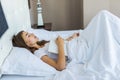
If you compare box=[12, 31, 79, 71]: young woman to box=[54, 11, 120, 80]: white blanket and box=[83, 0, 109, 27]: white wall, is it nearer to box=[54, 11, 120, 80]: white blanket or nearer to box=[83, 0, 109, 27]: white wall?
box=[54, 11, 120, 80]: white blanket

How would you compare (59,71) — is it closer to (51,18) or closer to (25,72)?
(25,72)

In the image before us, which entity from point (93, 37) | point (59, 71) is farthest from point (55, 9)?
point (59, 71)

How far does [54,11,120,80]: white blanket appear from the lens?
1446mm

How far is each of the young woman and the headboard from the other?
0.08 metres

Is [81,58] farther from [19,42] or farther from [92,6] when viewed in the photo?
[92,6]

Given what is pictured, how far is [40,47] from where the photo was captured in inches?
74.9

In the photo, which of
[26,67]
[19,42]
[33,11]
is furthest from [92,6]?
[26,67]

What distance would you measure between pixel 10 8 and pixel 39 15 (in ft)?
3.77

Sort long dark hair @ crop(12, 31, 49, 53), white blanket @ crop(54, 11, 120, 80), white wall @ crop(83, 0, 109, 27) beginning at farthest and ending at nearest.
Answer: white wall @ crop(83, 0, 109, 27)
long dark hair @ crop(12, 31, 49, 53)
white blanket @ crop(54, 11, 120, 80)

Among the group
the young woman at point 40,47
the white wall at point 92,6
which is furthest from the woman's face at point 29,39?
the white wall at point 92,6

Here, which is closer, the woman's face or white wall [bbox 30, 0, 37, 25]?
the woman's face

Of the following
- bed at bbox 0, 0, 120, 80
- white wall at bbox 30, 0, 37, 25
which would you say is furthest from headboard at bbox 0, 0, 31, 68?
white wall at bbox 30, 0, 37, 25

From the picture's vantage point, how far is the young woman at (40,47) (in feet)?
5.40

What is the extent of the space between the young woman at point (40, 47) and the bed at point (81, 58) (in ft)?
0.20
